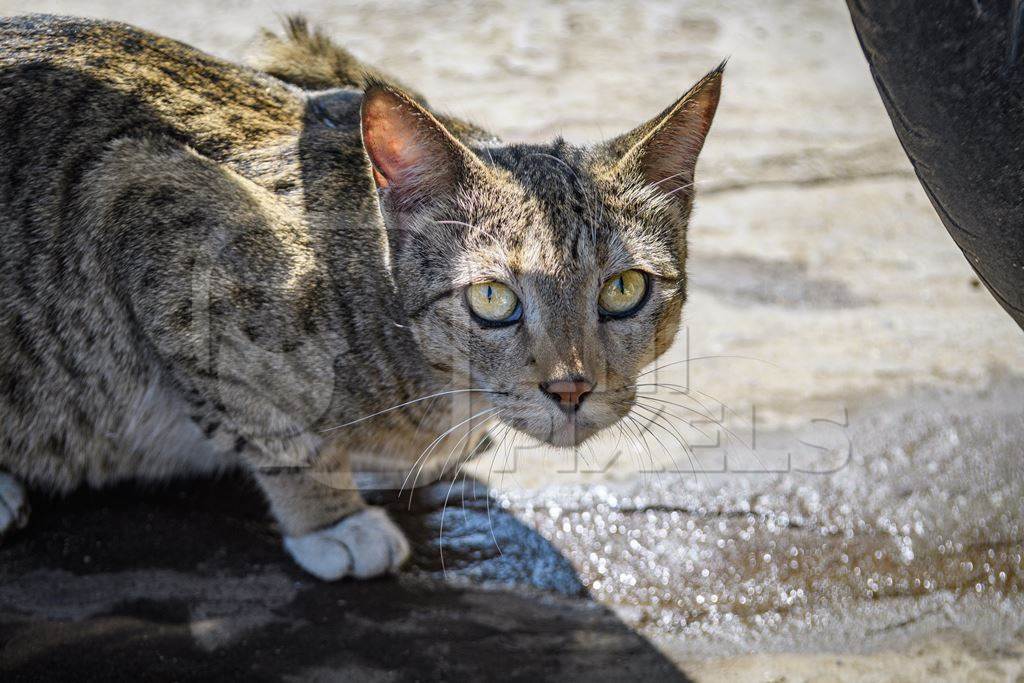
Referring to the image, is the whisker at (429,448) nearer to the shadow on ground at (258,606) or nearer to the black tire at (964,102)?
the shadow on ground at (258,606)

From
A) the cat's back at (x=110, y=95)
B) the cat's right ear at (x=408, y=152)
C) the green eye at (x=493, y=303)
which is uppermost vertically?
the cat's back at (x=110, y=95)

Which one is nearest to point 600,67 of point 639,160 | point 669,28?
point 669,28

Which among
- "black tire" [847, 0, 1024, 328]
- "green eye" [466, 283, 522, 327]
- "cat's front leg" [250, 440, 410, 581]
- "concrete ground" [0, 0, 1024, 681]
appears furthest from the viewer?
"cat's front leg" [250, 440, 410, 581]

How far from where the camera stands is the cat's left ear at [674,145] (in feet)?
8.02

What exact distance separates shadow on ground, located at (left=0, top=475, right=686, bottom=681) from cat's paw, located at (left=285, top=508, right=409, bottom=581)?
1.6 inches

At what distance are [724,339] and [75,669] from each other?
236cm

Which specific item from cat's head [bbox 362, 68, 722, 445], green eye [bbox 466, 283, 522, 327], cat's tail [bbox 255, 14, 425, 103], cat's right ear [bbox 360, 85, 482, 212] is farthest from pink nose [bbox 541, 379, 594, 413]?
cat's tail [bbox 255, 14, 425, 103]

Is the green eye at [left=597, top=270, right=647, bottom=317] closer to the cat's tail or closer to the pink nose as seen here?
the pink nose

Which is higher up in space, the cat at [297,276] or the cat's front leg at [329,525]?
the cat at [297,276]

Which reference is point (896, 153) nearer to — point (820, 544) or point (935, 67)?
point (820, 544)

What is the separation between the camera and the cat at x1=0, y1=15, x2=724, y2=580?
2.45 m

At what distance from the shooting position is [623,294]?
8.20 ft

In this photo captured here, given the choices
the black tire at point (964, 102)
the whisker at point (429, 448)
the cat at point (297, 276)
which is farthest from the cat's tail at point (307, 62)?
the black tire at point (964, 102)

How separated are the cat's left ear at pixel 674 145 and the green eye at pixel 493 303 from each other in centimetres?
44
